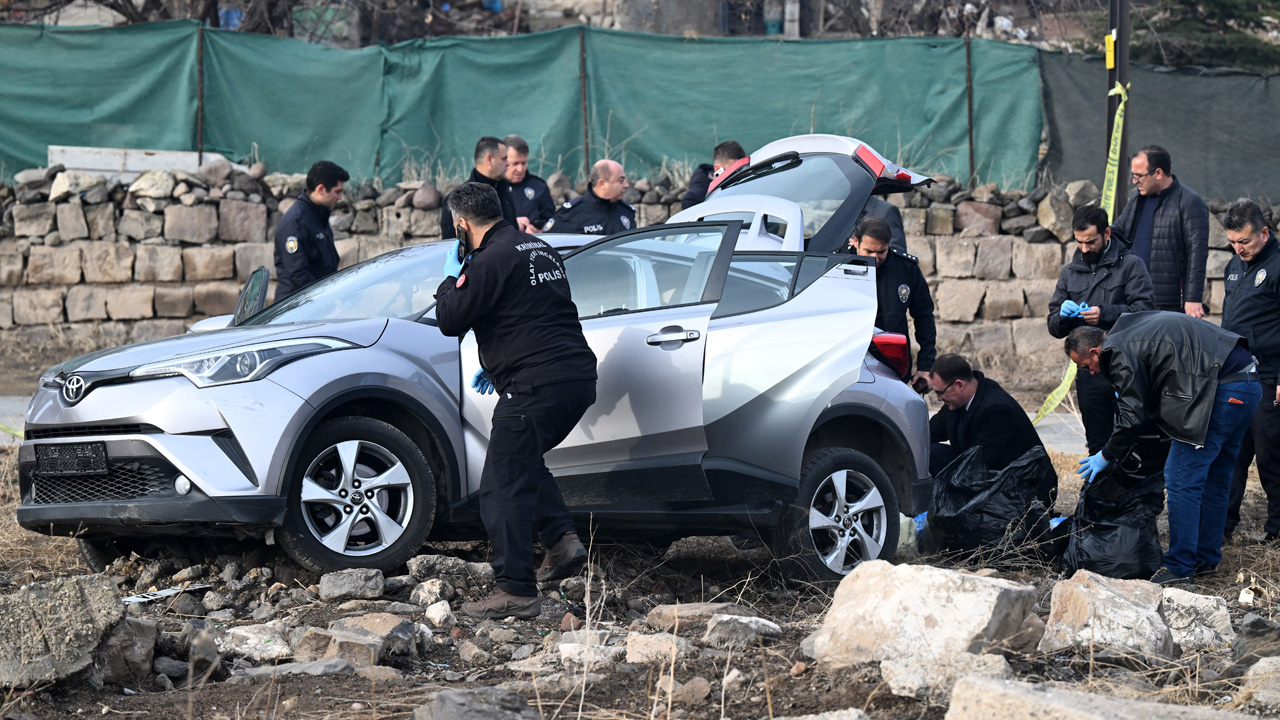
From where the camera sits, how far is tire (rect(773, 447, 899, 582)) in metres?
5.54

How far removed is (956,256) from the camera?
1235 cm

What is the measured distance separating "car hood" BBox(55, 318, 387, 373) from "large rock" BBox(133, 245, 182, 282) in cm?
756

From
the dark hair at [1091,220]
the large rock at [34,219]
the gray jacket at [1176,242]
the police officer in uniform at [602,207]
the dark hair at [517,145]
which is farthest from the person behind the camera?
the large rock at [34,219]

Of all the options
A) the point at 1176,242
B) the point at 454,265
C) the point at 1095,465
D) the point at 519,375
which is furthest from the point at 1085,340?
the point at 454,265

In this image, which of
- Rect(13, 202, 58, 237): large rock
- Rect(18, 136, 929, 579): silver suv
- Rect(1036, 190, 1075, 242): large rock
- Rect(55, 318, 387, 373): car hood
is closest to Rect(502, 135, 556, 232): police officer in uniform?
Rect(18, 136, 929, 579): silver suv

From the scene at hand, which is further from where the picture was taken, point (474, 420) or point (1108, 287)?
point (1108, 287)

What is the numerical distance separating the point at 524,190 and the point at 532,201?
10cm

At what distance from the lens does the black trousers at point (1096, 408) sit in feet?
22.4

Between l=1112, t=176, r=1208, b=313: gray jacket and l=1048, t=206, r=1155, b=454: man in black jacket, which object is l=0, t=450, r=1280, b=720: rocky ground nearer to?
l=1048, t=206, r=1155, b=454: man in black jacket

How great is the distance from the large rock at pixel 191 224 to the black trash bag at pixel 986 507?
8.63m

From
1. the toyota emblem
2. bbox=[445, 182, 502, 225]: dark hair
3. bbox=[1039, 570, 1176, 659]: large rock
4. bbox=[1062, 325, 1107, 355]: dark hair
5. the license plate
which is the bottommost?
bbox=[1039, 570, 1176, 659]: large rock

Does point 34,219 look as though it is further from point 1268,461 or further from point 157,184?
point 1268,461

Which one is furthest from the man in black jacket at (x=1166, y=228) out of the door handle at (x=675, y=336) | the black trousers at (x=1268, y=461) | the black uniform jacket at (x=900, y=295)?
the door handle at (x=675, y=336)

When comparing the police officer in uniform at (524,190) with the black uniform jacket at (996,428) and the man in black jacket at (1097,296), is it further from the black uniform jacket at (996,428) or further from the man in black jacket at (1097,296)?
the man in black jacket at (1097,296)
